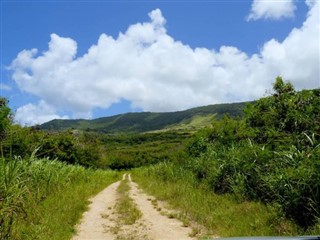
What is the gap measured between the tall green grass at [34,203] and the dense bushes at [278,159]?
541 cm

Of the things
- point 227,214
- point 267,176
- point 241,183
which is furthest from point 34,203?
point 241,183

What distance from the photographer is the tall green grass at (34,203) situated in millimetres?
7137

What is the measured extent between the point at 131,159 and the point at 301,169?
113m

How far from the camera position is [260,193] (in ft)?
42.6

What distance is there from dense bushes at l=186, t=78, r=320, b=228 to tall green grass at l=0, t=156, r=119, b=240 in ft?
17.8

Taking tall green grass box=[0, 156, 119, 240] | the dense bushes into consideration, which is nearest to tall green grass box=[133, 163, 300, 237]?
the dense bushes

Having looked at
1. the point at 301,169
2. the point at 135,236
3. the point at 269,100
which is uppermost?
the point at 269,100

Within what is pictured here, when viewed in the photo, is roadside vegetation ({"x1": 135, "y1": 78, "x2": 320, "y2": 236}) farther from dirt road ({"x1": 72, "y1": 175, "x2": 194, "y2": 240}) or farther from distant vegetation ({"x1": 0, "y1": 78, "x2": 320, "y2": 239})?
dirt road ({"x1": 72, "y1": 175, "x2": 194, "y2": 240})

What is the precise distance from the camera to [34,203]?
7.93m

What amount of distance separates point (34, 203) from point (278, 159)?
297 inches

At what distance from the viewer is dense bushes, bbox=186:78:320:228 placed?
31.5 feet

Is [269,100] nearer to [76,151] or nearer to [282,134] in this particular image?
[282,134]

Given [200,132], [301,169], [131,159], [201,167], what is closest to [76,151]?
[200,132]

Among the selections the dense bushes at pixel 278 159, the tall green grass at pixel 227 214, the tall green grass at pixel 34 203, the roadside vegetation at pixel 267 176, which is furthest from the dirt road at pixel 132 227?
the dense bushes at pixel 278 159
